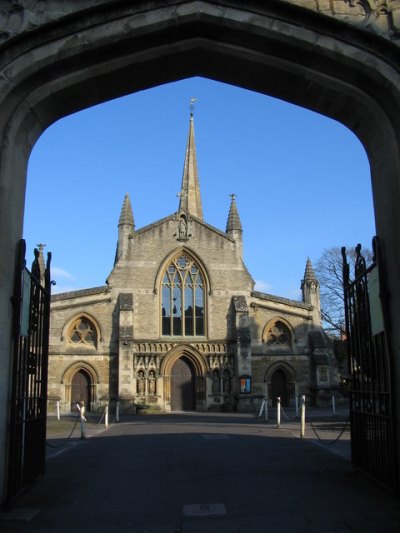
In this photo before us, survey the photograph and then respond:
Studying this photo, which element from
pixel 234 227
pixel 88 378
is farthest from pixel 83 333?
pixel 234 227

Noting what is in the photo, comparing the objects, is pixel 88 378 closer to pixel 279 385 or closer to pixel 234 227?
pixel 279 385

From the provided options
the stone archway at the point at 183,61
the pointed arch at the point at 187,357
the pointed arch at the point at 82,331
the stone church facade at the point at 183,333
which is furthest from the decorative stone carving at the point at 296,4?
the pointed arch at the point at 187,357

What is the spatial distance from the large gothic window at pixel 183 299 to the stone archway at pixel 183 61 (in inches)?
1056

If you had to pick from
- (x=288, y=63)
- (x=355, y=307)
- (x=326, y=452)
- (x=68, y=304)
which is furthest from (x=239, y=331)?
(x=288, y=63)

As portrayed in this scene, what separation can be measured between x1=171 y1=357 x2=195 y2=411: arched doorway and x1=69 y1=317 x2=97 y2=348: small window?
490cm

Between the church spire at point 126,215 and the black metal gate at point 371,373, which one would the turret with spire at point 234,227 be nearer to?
the church spire at point 126,215

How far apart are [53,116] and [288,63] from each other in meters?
2.95

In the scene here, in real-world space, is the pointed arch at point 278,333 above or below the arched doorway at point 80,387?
above

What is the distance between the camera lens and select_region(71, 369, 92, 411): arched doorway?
32500 mm

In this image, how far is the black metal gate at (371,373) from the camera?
21.3 feet

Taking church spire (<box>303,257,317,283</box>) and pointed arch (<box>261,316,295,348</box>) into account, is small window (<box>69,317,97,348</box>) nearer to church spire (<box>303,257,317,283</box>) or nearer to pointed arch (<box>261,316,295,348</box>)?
pointed arch (<box>261,316,295,348</box>)

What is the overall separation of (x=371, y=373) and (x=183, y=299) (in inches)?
1060

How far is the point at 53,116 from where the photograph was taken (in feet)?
24.0

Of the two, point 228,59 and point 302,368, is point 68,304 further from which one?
point 228,59
